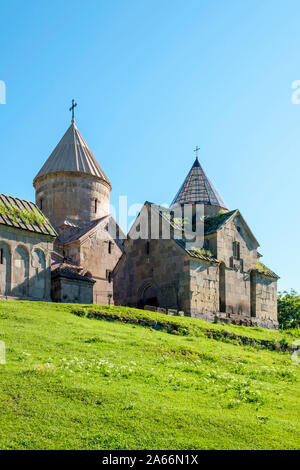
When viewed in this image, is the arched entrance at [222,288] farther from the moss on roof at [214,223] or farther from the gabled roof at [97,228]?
the gabled roof at [97,228]

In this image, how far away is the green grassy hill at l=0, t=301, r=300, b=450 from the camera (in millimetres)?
8594

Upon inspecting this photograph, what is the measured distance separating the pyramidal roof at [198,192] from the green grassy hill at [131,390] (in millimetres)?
15410

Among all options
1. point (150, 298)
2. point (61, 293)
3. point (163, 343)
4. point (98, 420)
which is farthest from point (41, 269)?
point (98, 420)

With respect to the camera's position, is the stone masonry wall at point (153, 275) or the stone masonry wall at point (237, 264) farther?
the stone masonry wall at point (237, 264)

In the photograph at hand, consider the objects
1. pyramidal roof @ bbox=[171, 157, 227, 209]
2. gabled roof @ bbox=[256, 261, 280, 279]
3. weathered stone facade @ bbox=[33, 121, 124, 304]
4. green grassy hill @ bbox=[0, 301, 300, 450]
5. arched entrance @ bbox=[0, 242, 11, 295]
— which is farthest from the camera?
pyramidal roof @ bbox=[171, 157, 227, 209]

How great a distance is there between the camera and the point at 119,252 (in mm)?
34656

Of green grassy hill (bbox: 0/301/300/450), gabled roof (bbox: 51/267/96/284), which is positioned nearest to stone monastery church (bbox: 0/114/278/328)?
gabled roof (bbox: 51/267/96/284)

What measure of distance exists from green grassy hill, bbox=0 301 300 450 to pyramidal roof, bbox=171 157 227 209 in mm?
15410

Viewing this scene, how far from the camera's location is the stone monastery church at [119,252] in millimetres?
23138

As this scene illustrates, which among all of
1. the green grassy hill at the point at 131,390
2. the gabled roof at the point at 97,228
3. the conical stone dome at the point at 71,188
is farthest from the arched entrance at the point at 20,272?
the conical stone dome at the point at 71,188

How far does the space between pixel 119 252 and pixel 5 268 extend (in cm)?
1324

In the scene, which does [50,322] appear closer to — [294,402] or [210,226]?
[294,402]

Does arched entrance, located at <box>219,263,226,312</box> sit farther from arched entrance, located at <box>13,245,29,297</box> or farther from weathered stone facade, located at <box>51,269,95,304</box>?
arched entrance, located at <box>13,245,29,297</box>

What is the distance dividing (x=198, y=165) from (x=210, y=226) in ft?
25.8
